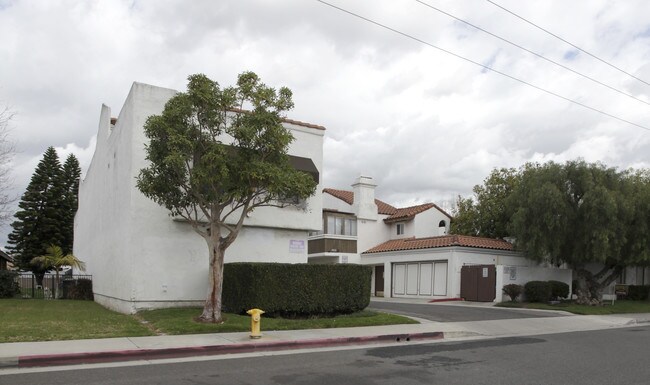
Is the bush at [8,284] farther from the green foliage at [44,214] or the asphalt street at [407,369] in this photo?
the green foliage at [44,214]

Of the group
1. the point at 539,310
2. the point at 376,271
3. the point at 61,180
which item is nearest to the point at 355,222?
the point at 376,271

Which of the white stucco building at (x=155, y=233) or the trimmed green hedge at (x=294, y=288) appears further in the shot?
the white stucco building at (x=155, y=233)

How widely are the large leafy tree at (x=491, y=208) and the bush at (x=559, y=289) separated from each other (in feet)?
22.4

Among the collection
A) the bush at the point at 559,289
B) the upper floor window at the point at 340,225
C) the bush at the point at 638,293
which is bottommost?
the bush at the point at 638,293

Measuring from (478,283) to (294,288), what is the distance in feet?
48.4

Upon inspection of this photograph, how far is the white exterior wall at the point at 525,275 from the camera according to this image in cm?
2692

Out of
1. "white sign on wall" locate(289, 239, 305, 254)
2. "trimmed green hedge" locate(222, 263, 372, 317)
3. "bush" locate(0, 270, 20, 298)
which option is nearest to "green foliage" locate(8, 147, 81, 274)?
"bush" locate(0, 270, 20, 298)

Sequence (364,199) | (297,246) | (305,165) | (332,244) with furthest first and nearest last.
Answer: (364,199)
(332,244)
(297,246)
(305,165)

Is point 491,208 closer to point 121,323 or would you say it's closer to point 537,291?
point 537,291

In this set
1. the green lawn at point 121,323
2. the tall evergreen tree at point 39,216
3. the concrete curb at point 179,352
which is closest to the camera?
the concrete curb at point 179,352

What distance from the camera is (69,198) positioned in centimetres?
5028

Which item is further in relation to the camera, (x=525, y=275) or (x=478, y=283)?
(x=525, y=275)

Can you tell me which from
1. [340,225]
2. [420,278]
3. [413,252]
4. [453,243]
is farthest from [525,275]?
[340,225]

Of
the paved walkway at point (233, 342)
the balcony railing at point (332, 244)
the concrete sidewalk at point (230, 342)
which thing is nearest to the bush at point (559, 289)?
the paved walkway at point (233, 342)
